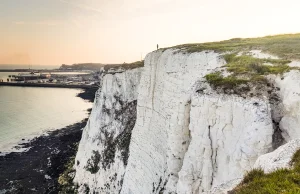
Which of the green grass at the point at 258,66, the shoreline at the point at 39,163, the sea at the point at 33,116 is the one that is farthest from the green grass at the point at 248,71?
the sea at the point at 33,116

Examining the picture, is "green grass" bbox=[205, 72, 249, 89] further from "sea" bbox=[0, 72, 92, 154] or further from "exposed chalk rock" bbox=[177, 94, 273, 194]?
"sea" bbox=[0, 72, 92, 154]

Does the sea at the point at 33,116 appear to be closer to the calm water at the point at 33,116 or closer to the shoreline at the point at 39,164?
the calm water at the point at 33,116

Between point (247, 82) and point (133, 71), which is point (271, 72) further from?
point (133, 71)

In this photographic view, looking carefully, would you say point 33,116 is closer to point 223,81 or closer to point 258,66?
point 223,81

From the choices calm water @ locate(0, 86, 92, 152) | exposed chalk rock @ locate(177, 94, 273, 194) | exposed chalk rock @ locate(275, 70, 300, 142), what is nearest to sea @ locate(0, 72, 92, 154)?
calm water @ locate(0, 86, 92, 152)

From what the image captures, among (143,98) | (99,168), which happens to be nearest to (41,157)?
(99,168)

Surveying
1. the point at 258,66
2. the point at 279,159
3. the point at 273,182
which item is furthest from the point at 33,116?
the point at 273,182

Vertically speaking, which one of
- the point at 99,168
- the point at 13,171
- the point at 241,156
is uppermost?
the point at 241,156
